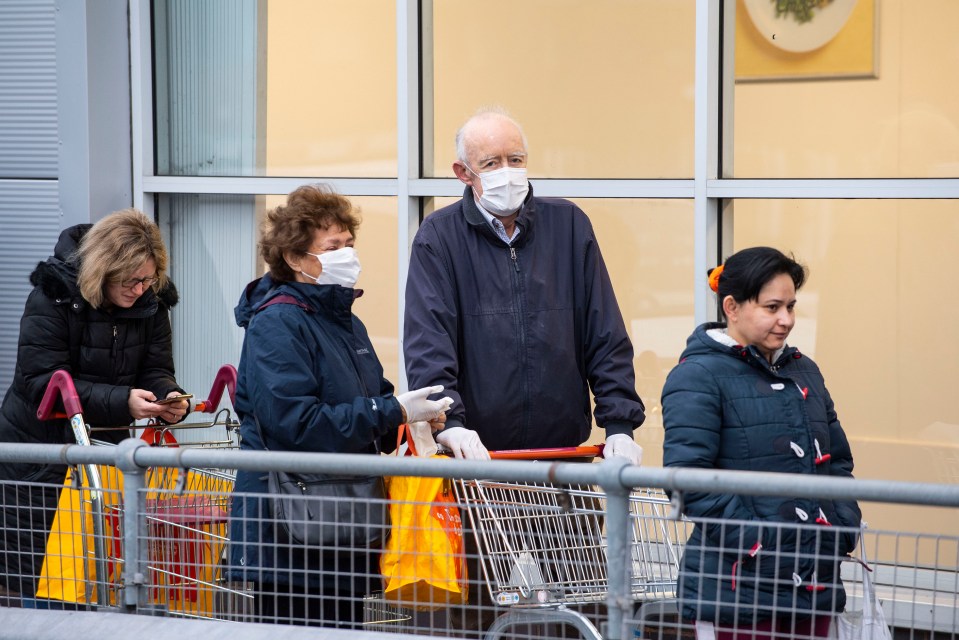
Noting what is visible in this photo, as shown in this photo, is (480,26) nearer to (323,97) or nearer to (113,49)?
(323,97)

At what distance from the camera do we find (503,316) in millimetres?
4238

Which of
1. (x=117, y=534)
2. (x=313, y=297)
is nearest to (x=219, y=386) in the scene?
(x=117, y=534)

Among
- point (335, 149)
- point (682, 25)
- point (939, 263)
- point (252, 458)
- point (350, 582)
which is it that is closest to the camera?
point (252, 458)

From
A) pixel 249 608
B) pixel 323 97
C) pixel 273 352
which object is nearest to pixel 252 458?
pixel 273 352

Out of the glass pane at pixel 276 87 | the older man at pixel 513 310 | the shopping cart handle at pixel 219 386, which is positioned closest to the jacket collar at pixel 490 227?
the older man at pixel 513 310

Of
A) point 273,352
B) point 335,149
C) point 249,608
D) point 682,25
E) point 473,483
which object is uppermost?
point 682,25

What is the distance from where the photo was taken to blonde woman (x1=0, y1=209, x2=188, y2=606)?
468cm

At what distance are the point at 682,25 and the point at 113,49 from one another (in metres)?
2.84

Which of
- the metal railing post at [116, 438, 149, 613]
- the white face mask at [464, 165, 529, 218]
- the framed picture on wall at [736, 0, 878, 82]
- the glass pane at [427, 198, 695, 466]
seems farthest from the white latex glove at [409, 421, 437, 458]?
the framed picture on wall at [736, 0, 878, 82]

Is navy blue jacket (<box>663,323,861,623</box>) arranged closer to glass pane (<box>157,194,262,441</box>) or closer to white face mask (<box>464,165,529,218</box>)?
white face mask (<box>464,165,529,218</box>)

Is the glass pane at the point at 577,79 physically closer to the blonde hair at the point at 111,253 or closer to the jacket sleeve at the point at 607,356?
the jacket sleeve at the point at 607,356

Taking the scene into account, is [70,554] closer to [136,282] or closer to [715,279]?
[136,282]

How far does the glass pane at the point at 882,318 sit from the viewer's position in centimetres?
509

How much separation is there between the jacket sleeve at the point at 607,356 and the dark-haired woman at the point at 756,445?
0.56 m
